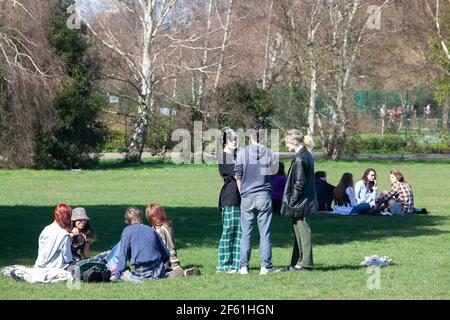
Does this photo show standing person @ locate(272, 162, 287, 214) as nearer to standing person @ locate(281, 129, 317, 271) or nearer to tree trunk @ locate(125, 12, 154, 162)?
standing person @ locate(281, 129, 317, 271)

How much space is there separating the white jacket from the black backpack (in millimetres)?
286

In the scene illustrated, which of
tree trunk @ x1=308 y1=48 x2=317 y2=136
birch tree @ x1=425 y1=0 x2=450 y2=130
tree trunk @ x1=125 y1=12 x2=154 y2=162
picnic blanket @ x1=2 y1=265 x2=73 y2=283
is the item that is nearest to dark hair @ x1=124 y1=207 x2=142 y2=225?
picnic blanket @ x1=2 y1=265 x2=73 y2=283

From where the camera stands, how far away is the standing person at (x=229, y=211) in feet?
46.6

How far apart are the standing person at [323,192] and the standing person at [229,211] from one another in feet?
31.4

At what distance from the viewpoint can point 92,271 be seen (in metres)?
13.1

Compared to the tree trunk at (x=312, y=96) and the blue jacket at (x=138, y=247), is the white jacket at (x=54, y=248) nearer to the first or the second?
the blue jacket at (x=138, y=247)

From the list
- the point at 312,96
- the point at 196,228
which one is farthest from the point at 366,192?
the point at 312,96

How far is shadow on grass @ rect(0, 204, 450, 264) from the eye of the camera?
59.1 feet

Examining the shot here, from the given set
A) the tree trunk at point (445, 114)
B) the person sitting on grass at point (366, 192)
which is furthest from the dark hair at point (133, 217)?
the tree trunk at point (445, 114)

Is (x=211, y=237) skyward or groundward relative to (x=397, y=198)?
groundward

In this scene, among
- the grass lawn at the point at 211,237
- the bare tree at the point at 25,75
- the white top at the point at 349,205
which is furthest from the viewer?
the bare tree at the point at 25,75

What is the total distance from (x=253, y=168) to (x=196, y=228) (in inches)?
282

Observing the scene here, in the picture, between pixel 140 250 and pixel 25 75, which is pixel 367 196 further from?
pixel 25 75

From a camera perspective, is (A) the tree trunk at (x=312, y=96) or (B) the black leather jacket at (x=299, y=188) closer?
(B) the black leather jacket at (x=299, y=188)
